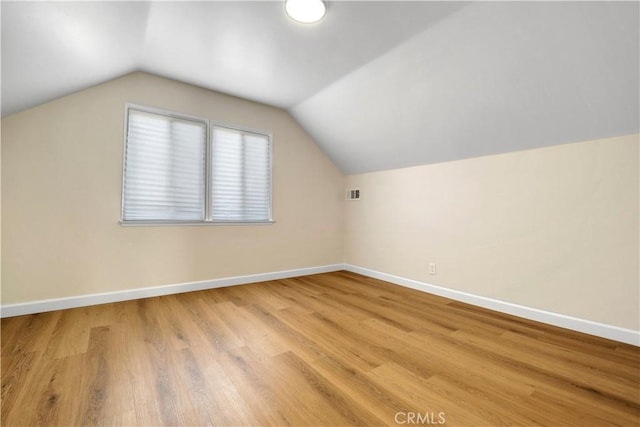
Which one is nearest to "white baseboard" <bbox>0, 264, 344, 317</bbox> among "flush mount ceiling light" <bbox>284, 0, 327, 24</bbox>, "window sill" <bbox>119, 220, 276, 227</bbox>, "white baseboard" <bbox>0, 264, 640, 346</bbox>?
"white baseboard" <bbox>0, 264, 640, 346</bbox>

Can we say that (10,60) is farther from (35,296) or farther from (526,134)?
(526,134)

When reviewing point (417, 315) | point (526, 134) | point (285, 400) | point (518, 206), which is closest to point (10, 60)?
point (285, 400)

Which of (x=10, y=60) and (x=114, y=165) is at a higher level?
(x=10, y=60)

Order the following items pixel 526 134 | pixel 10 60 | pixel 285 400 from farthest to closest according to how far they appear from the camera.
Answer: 1. pixel 526 134
2. pixel 10 60
3. pixel 285 400

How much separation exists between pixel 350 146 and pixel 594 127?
2562 mm

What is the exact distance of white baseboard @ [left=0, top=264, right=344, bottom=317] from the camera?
2445 millimetres

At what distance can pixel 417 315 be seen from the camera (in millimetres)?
2559

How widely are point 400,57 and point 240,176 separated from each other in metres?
2.43

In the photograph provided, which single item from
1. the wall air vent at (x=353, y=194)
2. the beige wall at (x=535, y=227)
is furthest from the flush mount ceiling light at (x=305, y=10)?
the wall air vent at (x=353, y=194)

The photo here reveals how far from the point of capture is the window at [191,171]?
298 cm

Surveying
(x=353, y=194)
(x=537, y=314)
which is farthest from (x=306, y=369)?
(x=353, y=194)

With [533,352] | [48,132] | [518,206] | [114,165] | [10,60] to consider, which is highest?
[10,60]

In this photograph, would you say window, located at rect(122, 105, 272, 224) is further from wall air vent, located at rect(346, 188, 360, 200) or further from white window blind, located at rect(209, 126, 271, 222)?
wall air vent, located at rect(346, 188, 360, 200)

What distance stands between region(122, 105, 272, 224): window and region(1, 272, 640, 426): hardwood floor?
1.20 meters
